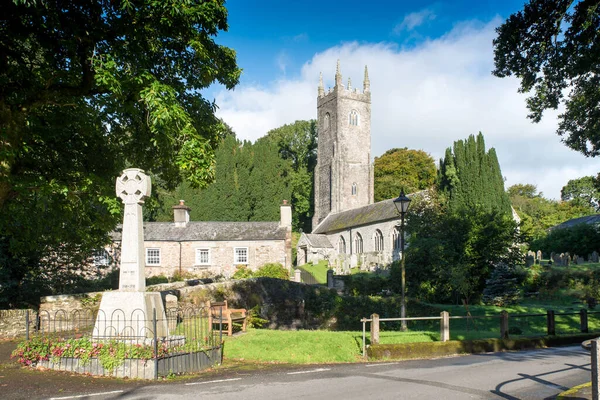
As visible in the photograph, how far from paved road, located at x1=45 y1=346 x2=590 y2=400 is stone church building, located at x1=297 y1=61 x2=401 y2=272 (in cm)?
4873

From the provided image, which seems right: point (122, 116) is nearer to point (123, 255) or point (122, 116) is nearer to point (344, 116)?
point (123, 255)

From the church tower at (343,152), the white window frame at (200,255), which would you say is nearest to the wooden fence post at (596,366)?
the white window frame at (200,255)

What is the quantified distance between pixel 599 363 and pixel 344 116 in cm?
6976

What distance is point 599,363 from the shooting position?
5824 mm

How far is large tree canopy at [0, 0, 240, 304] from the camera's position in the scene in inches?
484

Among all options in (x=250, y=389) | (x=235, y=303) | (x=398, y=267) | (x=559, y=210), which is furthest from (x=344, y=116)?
(x=250, y=389)

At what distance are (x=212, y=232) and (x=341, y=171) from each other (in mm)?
33909

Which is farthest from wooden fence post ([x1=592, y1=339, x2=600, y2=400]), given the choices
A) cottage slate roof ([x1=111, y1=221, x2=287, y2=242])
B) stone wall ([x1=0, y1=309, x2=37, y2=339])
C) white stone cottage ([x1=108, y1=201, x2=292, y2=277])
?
cottage slate roof ([x1=111, y1=221, x2=287, y2=242])

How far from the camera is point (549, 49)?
14992mm

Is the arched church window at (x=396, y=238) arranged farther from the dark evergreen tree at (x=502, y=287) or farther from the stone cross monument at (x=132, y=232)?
the stone cross monument at (x=132, y=232)

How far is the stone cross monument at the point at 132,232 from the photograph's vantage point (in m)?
11.0

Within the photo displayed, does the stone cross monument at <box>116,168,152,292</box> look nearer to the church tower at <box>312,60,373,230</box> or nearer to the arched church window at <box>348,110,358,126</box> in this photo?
the church tower at <box>312,60,373,230</box>

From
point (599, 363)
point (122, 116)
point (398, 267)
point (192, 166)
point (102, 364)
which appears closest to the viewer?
point (599, 363)

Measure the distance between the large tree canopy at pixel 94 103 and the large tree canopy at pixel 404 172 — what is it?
62.0m
